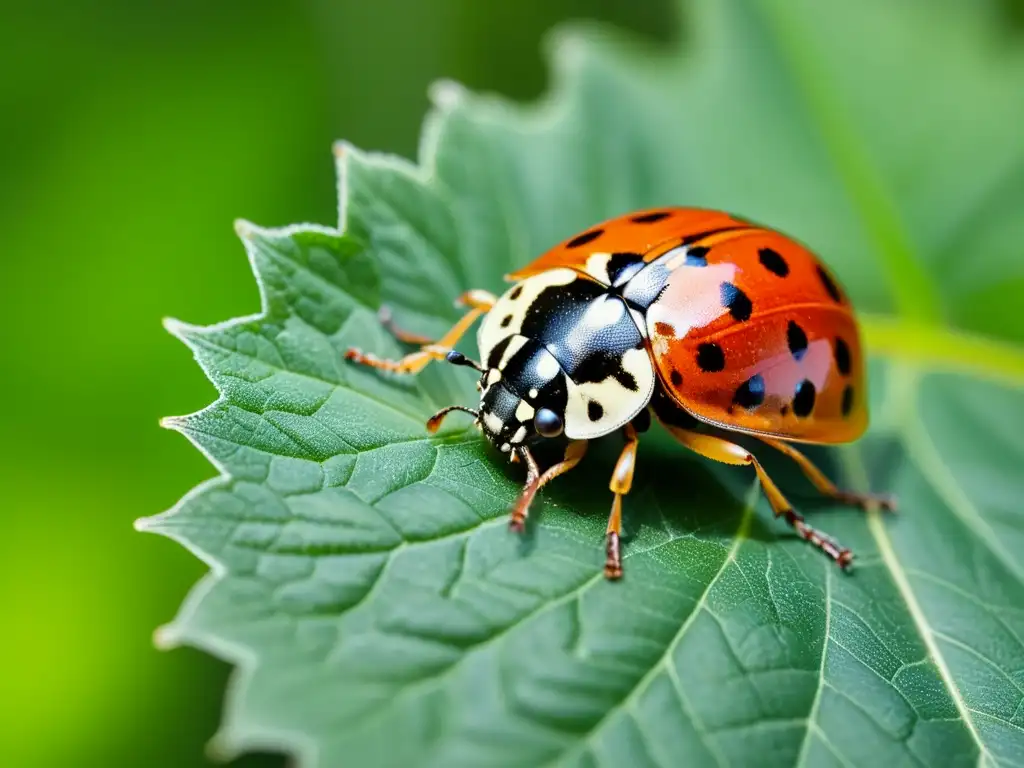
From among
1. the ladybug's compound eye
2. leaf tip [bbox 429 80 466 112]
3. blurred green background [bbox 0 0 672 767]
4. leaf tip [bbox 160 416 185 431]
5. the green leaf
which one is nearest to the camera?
the green leaf

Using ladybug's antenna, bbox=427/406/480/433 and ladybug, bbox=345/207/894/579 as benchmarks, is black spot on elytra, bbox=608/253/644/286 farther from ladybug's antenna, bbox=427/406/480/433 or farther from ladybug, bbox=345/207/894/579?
ladybug's antenna, bbox=427/406/480/433

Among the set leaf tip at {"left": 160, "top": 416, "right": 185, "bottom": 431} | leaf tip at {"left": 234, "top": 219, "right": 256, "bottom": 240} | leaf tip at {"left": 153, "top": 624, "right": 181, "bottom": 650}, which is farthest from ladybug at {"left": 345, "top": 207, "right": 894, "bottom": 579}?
leaf tip at {"left": 153, "top": 624, "right": 181, "bottom": 650}

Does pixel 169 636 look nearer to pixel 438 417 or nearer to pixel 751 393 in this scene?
pixel 438 417

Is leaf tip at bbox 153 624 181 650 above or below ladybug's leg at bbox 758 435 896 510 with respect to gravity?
above

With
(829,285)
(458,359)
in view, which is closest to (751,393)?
(829,285)

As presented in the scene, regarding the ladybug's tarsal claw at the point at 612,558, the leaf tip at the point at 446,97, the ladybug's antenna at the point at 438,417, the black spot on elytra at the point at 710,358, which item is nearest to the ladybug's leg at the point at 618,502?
the ladybug's tarsal claw at the point at 612,558

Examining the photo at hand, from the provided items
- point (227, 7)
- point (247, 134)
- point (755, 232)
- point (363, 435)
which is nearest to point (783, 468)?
point (755, 232)

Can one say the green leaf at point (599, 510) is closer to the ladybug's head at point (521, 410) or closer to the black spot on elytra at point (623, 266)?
the ladybug's head at point (521, 410)
